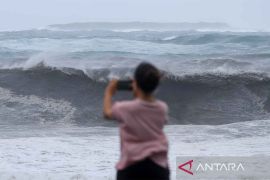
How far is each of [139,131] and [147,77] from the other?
29cm

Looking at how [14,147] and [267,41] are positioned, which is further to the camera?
[267,41]

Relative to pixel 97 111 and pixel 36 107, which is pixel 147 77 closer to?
pixel 97 111

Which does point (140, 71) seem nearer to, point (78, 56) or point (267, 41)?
point (78, 56)

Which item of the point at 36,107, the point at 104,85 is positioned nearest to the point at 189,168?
the point at 36,107

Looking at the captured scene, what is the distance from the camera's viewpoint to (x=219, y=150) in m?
8.12

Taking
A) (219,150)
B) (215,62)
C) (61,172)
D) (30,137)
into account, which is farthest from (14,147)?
(215,62)

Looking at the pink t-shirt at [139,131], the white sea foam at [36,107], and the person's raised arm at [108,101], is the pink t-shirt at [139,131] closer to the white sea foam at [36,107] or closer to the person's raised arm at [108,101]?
the person's raised arm at [108,101]

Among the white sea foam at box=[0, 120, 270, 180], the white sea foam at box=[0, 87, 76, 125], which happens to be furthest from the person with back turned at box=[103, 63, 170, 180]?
the white sea foam at box=[0, 87, 76, 125]

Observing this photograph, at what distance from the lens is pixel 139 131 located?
11.1 ft

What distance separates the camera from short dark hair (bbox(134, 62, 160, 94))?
3.32 metres

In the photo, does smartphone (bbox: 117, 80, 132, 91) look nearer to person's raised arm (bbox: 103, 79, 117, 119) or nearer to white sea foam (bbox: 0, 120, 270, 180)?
person's raised arm (bbox: 103, 79, 117, 119)

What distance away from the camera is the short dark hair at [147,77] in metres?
3.32

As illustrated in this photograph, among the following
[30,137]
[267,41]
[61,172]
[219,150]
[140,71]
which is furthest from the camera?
[267,41]

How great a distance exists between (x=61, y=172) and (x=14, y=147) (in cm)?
165
